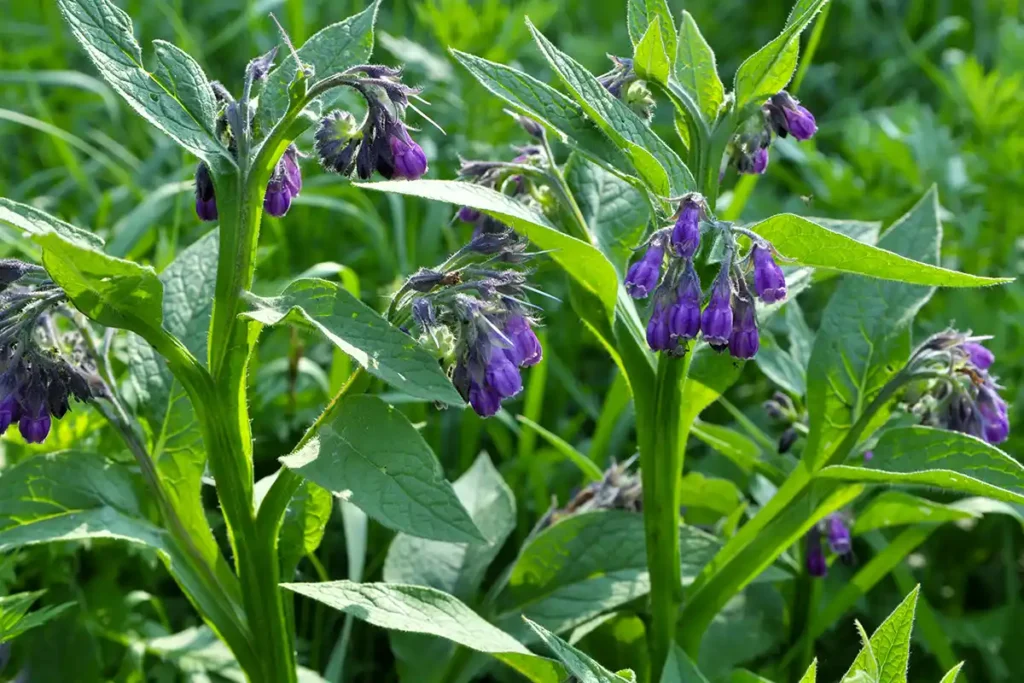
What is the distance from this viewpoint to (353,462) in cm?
162

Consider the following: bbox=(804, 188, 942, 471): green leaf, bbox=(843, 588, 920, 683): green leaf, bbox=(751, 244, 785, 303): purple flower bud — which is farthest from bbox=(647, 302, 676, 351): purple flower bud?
bbox=(804, 188, 942, 471): green leaf

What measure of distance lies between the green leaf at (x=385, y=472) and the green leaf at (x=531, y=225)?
31 cm

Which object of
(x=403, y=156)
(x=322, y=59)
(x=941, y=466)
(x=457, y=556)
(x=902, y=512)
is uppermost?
(x=322, y=59)

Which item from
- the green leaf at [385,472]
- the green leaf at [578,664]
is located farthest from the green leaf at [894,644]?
the green leaf at [385,472]

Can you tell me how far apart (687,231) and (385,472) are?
514 mm

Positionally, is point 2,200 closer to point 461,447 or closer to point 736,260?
point 736,260

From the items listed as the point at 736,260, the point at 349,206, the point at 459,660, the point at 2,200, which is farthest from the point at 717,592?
the point at 349,206

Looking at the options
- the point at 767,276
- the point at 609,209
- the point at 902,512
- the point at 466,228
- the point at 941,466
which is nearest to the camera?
the point at 767,276

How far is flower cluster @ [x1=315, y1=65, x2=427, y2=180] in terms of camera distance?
1.72 meters

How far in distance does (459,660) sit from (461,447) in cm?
88

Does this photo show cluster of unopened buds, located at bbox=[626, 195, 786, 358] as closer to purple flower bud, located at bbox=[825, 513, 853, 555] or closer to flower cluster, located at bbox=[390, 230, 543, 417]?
flower cluster, located at bbox=[390, 230, 543, 417]

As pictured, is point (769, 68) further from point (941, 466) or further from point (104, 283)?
point (104, 283)

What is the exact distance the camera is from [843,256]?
1.63 meters

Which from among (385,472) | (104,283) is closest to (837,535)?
(385,472)
